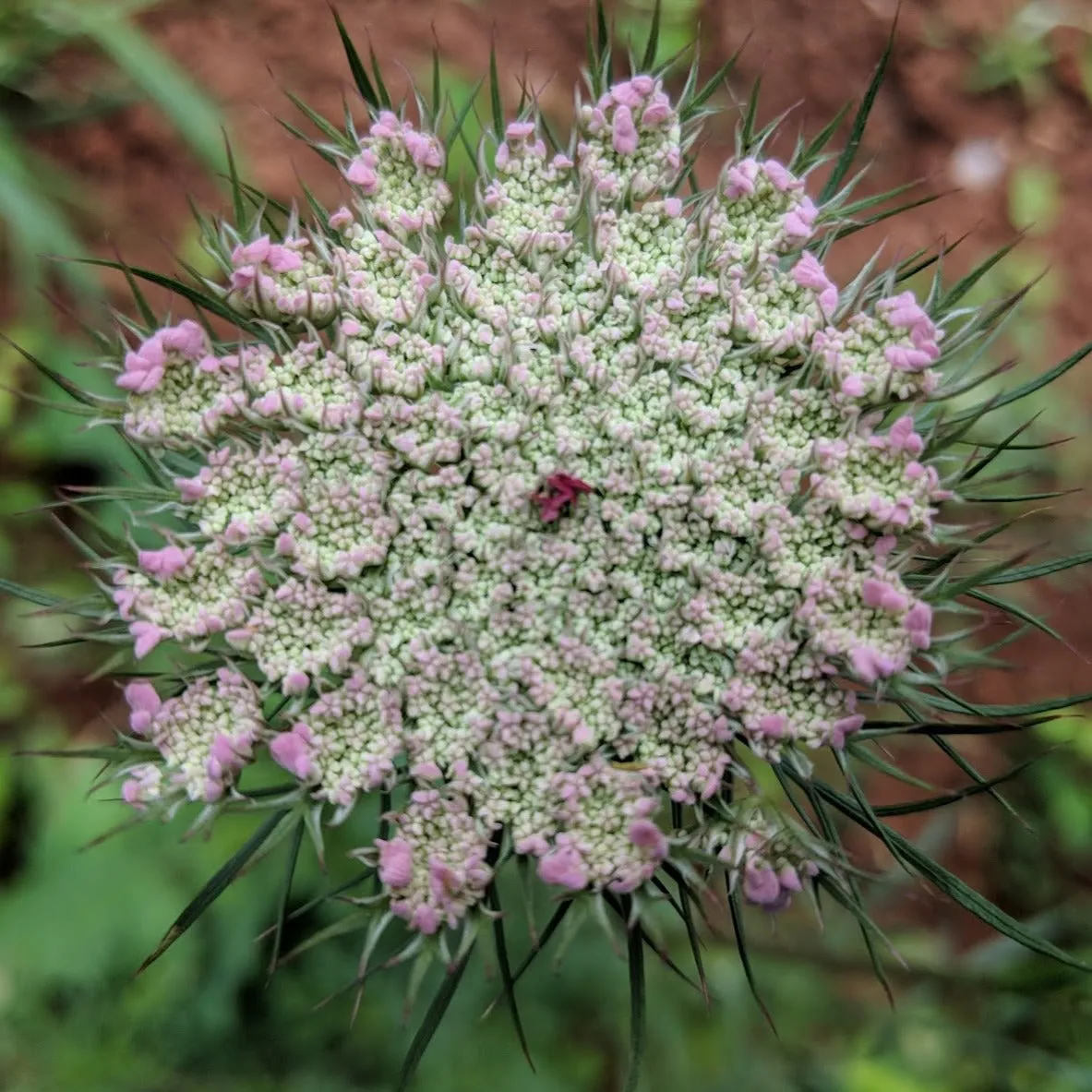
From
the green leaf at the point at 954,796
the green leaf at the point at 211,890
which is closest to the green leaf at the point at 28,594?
the green leaf at the point at 211,890

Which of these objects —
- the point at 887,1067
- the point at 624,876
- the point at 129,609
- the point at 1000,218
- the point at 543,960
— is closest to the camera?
the point at 624,876

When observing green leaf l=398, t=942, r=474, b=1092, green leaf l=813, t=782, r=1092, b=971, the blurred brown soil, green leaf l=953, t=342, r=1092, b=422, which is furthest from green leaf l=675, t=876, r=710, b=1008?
the blurred brown soil

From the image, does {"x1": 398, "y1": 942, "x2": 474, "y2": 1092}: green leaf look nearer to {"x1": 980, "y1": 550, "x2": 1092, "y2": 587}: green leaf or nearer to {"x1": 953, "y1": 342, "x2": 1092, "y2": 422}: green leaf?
{"x1": 980, "y1": 550, "x2": 1092, "y2": 587}: green leaf

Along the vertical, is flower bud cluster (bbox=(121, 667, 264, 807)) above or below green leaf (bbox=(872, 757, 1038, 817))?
below

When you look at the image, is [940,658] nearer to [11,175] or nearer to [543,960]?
[543,960]

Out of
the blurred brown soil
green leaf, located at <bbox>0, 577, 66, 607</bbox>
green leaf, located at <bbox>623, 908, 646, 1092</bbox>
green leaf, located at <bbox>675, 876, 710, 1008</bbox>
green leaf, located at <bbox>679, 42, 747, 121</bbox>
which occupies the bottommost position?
green leaf, located at <bbox>623, 908, 646, 1092</bbox>

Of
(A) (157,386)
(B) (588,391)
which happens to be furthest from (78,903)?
(B) (588,391)

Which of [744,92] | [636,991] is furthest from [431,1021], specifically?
[744,92]
